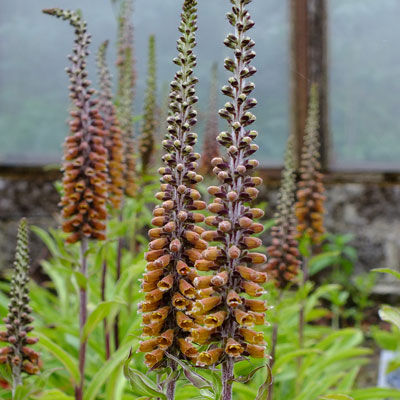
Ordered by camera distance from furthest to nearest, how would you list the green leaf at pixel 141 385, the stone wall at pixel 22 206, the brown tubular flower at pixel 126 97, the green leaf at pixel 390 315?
1. the stone wall at pixel 22 206
2. the brown tubular flower at pixel 126 97
3. the green leaf at pixel 390 315
4. the green leaf at pixel 141 385

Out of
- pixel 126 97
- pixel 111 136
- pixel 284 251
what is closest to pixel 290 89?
pixel 126 97

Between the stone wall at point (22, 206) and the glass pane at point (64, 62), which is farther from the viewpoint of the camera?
the stone wall at point (22, 206)

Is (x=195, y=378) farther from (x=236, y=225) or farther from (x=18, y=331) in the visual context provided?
(x=18, y=331)

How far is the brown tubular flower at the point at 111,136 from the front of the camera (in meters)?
3.12

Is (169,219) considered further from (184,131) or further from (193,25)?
(193,25)

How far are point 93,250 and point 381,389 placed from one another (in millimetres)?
1867

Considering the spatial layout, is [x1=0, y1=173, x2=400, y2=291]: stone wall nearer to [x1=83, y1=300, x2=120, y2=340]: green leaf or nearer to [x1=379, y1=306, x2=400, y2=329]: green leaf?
[x1=83, y1=300, x2=120, y2=340]: green leaf

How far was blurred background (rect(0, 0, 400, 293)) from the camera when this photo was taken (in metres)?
6.44

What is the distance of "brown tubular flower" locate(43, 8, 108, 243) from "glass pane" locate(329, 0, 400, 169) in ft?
14.9

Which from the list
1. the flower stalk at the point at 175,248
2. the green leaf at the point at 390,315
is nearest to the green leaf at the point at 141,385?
the flower stalk at the point at 175,248

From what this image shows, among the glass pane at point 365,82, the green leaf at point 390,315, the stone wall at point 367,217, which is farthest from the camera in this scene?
the glass pane at point 365,82

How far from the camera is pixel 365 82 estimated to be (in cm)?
657

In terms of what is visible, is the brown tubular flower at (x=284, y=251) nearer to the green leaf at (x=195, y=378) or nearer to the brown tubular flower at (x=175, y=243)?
the brown tubular flower at (x=175, y=243)

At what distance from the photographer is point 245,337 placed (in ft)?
4.58
